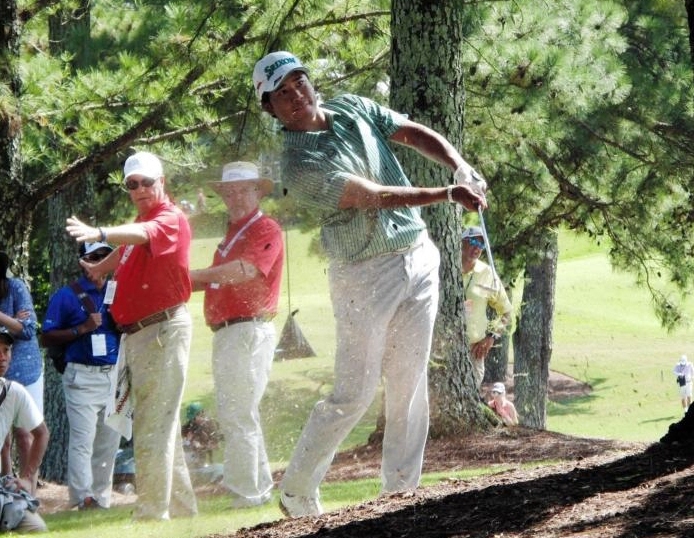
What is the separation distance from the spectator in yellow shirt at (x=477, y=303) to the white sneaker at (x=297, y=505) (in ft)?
15.0

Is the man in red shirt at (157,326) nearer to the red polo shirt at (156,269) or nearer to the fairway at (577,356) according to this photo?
the red polo shirt at (156,269)

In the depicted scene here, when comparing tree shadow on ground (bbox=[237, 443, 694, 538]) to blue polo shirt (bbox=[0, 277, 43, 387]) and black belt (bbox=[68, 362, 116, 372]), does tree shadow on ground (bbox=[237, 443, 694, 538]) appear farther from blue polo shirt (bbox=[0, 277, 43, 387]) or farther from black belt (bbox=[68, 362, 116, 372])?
black belt (bbox=[68, 362, 116, 372])

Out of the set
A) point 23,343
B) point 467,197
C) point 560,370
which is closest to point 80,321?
point 23,343

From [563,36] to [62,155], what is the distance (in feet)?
15.9

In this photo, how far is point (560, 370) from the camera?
34.9 metres

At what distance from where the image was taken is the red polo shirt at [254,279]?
5.74 meters

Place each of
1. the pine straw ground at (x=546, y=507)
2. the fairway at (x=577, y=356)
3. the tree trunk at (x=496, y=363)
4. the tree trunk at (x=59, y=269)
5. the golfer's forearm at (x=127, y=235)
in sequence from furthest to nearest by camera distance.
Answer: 1. the tree trunk at (x=496, y=363)
2. the tree trunk at (x=59, y=269)
3. the fairway at (x=577, y=356)
4. the golfer's forearm at (x=127, y=235)
5. the pine straw ground at (x=546, y=507)

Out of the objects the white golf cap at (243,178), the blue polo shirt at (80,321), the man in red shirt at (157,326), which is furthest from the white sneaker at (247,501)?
the blue polo shirt at (80,321)

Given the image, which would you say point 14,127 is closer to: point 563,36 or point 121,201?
point 563,36

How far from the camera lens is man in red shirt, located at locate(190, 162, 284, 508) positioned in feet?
18.9

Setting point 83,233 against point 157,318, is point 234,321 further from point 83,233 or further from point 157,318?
point 83,233

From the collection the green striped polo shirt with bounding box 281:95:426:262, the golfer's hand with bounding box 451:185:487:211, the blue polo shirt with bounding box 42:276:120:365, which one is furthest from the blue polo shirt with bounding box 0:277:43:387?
the golfer's hand with bounding box 451:185:487:211

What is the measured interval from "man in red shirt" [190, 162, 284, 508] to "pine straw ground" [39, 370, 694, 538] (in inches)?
41.0

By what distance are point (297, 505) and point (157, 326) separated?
1190 mm
